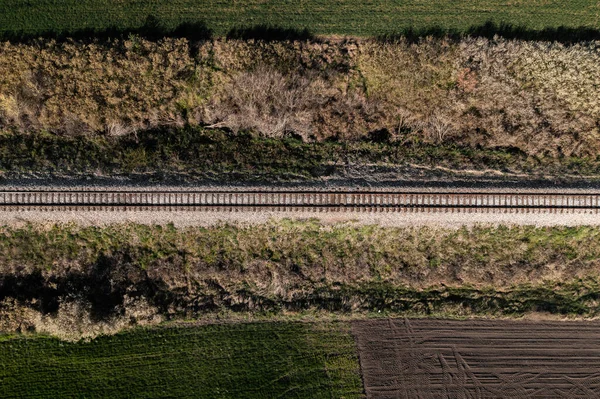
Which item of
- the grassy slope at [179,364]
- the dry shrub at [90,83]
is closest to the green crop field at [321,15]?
the dry shrub at [90,83]

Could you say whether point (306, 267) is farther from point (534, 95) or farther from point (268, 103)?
point (534, 95)

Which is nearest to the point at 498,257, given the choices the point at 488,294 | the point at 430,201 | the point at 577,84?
the point at 488,294

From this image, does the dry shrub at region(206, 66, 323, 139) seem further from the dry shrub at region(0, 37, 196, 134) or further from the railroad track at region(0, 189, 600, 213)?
the railroad track at region(0, 189, 600, 213)

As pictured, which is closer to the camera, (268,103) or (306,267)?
(268,103)

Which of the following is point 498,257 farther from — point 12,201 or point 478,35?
point 12,201

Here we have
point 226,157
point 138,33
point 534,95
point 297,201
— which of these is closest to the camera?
point 297,201

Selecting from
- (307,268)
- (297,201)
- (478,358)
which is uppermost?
(297,201)

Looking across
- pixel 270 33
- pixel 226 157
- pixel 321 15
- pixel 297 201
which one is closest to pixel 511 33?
pixel 321 15

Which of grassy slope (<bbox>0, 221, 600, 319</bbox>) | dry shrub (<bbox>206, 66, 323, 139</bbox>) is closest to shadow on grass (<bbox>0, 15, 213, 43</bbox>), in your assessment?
dry shrub (<bbox>206, 66, 323, 139</bbox>)
